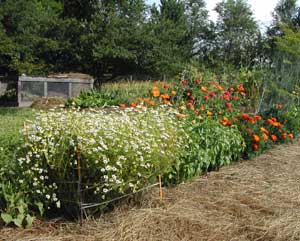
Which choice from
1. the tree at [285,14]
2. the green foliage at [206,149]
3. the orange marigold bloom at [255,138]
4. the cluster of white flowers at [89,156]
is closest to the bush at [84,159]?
the cluster of white flowers at [89,156]

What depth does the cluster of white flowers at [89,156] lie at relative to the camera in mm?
2654

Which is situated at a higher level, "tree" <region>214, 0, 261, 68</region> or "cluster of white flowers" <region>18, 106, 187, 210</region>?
"tree" <region>214, 0, 261, 68</region>

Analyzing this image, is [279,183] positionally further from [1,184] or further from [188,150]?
[1,184]

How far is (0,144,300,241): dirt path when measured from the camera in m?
2.54

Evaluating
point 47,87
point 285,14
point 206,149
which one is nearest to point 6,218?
point 206,149

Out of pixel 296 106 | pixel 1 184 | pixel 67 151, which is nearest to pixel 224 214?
pixel 67 151

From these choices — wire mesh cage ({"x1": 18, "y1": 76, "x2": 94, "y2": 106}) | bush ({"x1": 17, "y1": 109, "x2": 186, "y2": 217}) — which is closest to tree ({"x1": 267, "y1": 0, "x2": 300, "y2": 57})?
wire mesh cage ({"x1": 18, "y1": 76, "x2": 94, "y2": 106})

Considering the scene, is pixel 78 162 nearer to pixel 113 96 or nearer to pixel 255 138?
pixel 255 138

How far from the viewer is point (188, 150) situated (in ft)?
11.8

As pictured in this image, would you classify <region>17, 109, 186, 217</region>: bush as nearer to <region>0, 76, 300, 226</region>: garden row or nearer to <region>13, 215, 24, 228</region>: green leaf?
<region>0, 76, 300, 226</region>: garden row

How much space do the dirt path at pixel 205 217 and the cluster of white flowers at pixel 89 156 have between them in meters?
0.20

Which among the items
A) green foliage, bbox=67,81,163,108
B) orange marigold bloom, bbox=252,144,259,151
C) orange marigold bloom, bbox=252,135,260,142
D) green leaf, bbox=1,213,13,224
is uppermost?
green foliage, bbox=67,81,163,108

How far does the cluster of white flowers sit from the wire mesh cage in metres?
10.3

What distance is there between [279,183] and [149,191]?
1.38 metres
